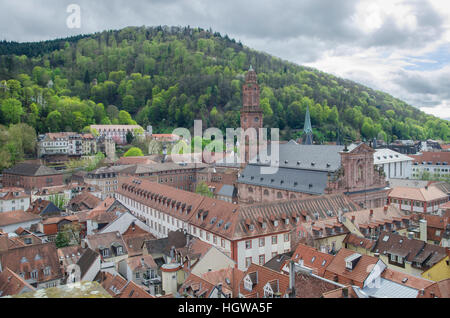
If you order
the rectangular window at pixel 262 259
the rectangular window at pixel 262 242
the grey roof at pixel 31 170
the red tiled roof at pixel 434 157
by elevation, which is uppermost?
the red tiled roof at pixel 434 157

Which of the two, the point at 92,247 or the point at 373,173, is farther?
the point at 373,173

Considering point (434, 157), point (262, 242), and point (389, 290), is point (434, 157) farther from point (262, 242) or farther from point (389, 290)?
point (389, 290)

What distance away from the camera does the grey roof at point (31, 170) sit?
282 feet

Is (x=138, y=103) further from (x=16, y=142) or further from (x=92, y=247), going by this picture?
(x=92, y=247)

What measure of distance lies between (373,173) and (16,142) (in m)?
92.8

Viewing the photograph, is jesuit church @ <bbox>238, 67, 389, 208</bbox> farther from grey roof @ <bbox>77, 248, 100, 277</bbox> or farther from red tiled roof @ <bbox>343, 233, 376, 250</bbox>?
grey roof @ <bbox>77, 248, 100, 277</bbox>

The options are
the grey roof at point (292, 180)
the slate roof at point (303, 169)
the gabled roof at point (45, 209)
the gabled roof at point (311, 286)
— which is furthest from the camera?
the gabled roof at point (45, 209)

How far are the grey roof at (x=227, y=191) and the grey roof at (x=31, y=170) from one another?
139ft

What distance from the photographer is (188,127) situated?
513 feet

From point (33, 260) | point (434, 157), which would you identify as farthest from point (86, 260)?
point (434, 157)

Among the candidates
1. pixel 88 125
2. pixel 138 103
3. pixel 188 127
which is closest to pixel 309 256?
pixel 88 125

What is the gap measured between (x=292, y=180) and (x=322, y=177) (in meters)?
4.81

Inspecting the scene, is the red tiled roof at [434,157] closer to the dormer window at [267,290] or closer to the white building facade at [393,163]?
the white building facade at [393,163]

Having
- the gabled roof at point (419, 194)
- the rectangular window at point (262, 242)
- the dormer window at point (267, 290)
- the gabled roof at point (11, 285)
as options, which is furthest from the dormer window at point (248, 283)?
the gabled roof at point (419, 194)
